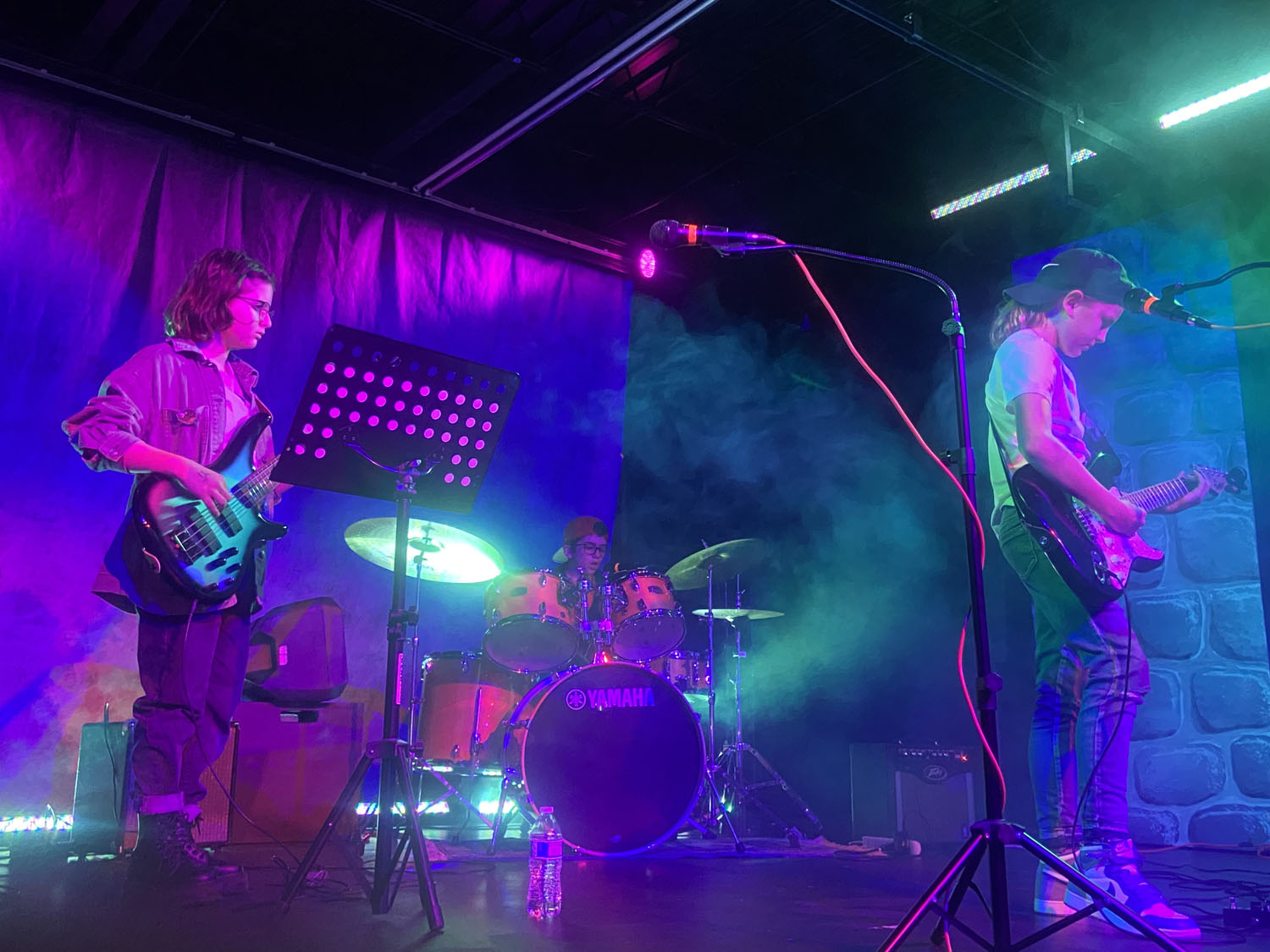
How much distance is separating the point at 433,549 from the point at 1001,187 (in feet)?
11.9

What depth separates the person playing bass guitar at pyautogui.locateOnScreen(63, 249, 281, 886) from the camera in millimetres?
2986

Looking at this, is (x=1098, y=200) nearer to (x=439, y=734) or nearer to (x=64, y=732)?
(x=439, y=734)

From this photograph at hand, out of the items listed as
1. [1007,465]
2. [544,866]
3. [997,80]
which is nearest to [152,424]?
[544,866]

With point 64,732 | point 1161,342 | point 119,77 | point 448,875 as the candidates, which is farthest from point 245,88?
point 1161,342

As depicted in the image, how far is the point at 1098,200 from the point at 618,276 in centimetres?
280

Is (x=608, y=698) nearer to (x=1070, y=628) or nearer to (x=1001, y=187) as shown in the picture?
(x=1070, y=628)

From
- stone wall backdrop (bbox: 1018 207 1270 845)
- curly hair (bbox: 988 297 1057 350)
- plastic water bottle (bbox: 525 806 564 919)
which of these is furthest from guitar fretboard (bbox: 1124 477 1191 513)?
plastic water bottle (bbox: 525 806 564 919)

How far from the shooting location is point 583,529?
514 cm

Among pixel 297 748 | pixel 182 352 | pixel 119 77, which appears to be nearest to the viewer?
pixel 182 352

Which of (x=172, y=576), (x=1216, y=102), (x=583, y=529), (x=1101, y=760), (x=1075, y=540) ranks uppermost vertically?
(x=1216, y=102)

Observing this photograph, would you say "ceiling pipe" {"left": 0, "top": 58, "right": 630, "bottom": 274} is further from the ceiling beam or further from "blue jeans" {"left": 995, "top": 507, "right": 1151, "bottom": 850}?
"blue jeans" {"left": 995, "top": 507, "right": 1151, "bottom": 850}

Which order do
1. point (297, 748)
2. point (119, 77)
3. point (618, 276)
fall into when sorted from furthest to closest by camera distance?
point (618, 276) → point (119, 77) → point (297, 748)

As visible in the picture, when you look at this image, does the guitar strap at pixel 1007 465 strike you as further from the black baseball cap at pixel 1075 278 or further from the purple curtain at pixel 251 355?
the purple curtain at pixel 251 355

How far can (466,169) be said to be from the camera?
514 centimetres
